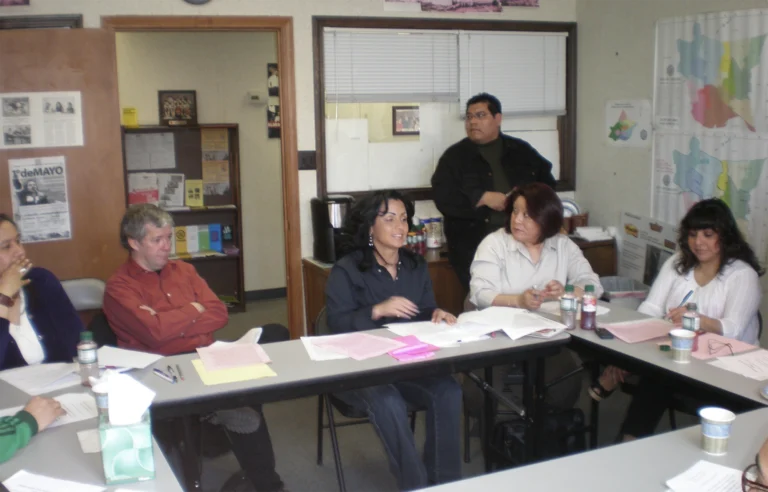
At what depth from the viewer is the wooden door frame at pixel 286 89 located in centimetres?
422

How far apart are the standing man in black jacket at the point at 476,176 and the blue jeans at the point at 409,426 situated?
64.8 inches

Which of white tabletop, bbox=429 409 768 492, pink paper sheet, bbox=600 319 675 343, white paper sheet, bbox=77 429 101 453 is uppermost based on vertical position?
pink paper sheet, bbox=600 319 675 343

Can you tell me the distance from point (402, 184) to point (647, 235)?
4.90 feet

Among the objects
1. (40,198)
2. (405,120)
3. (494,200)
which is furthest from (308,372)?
(405,120)

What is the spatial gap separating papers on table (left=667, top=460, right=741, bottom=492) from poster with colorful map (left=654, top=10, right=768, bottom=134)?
251 cm

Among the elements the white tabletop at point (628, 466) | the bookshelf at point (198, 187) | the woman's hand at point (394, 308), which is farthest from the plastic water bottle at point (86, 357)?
the bookshelf at point (198, 187)

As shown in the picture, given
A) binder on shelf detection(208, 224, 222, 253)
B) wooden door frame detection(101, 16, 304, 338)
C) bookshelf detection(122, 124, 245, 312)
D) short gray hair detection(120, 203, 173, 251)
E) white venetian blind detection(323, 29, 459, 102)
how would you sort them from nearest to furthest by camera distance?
short gray hair detection(120, 203, 173, 251), wooden door frame detection(101, 16, 304, 338), white venetian blind detection(323, 29, 459, 102), bookshelf detection(122, 124, 245, 312), binder on shelf detection(208, 224, 222, 253)

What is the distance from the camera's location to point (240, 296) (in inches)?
252

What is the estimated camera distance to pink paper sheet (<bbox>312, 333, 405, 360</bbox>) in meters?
2.62

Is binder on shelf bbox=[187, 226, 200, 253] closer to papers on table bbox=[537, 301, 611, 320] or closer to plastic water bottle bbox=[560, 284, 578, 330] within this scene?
papers on table bbox=[537, 301, 611, 320]

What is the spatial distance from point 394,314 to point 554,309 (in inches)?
27.9

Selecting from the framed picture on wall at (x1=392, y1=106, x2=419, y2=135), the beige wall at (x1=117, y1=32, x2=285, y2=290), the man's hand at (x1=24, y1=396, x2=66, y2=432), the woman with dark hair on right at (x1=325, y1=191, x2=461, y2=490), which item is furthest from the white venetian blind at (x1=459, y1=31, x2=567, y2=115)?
the man's hand at (x1=24, y1=396, x2=66, y2=432)

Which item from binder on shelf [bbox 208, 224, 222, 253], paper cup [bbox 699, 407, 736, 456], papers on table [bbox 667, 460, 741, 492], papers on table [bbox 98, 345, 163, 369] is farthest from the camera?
binder on shelf [bbox 208, 224, 222, 253]

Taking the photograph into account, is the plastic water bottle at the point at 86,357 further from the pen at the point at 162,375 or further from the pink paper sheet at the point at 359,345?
the pink paper sheet at the point at 359,345
